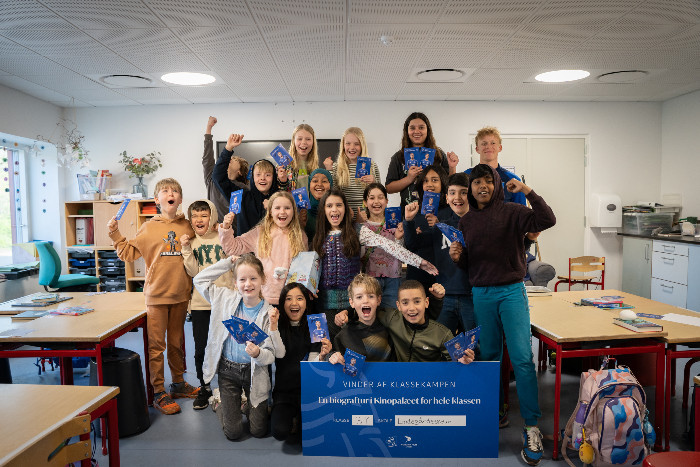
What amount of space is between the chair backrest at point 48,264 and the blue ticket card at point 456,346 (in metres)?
4.19

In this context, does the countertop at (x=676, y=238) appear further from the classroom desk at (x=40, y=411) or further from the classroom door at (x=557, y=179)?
the classroom desk at (x=40, y=411)

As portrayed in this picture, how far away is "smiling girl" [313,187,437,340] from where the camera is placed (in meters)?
2.58

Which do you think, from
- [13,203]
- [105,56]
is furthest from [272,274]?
[13,203]

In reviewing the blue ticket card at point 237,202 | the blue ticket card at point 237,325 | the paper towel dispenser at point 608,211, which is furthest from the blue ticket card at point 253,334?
the paper towel dispenser at point 608,211

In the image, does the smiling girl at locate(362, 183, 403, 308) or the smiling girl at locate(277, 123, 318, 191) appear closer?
the smiling girl at locate(362, 183, 403, 308)

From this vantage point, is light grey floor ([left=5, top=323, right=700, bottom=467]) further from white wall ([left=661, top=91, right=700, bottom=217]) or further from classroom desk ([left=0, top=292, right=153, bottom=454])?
white wall ([left=661, top=91, right=700, bottom=217])

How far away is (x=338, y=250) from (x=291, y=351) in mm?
632

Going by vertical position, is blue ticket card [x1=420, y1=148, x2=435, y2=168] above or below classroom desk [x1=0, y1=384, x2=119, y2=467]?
above

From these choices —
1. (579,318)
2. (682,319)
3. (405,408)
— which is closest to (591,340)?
(579,318)

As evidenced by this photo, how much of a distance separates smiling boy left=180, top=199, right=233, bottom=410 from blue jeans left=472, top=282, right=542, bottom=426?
1.69m

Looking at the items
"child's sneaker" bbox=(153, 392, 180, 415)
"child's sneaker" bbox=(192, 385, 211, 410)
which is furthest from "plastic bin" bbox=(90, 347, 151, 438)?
"child's sneaker" bbox=(192, 385, 211, 410)

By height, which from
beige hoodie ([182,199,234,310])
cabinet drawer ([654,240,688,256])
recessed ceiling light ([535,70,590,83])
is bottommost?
cabinet drawer ([654,240,688,256])

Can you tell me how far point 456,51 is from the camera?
160 inches

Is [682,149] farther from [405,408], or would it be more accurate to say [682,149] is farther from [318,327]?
[318,327]
